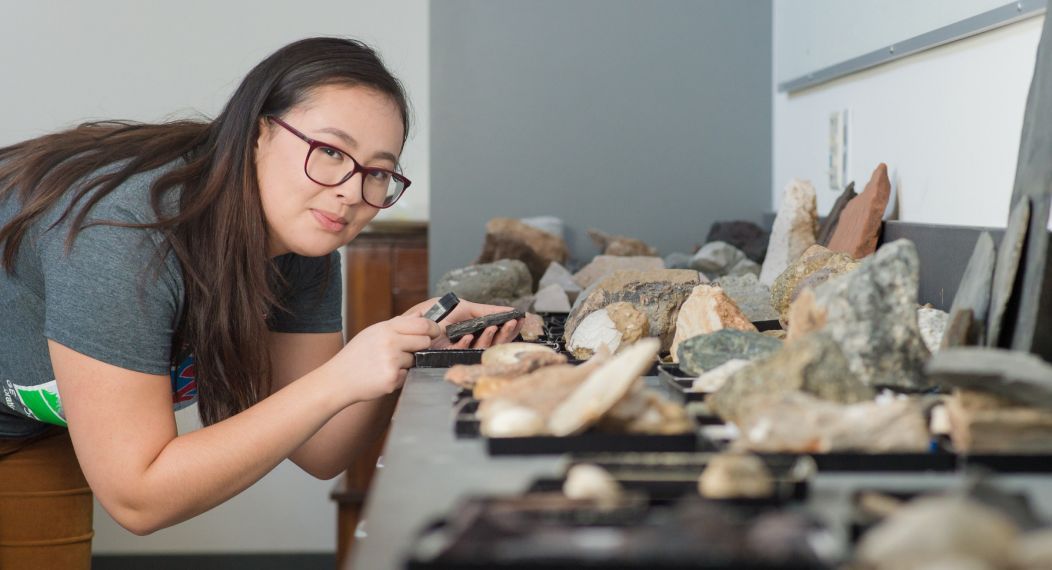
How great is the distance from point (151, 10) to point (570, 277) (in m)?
1.75

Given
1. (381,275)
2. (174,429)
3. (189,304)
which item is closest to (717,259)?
(381,275)

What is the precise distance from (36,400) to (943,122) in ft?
4.80

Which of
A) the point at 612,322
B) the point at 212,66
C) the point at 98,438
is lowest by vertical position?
the point at 98,438

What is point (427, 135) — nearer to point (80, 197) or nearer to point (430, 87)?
point (430, 87)

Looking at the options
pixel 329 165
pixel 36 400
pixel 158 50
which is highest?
pixel 158 50

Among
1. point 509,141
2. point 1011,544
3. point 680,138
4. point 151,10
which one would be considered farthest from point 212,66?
point 1011,544

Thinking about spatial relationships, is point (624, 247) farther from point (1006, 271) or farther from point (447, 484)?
point (447, 484)

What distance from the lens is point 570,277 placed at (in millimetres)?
2400

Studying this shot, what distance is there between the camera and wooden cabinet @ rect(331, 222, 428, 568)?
125 inches

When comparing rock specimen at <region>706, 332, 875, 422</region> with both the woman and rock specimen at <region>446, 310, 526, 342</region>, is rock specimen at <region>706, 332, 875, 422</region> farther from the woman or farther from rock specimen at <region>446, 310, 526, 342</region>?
rock specimen at <region>446, 310, 526, 342</region>

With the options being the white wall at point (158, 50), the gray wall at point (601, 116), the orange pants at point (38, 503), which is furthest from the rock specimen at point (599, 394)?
the white wall at point (158, 50)

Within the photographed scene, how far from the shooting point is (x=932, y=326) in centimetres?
125

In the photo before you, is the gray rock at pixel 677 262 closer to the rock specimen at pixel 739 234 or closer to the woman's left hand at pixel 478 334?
the rock specimen at pixel 739 234

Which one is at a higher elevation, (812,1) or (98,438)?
(812,1)
